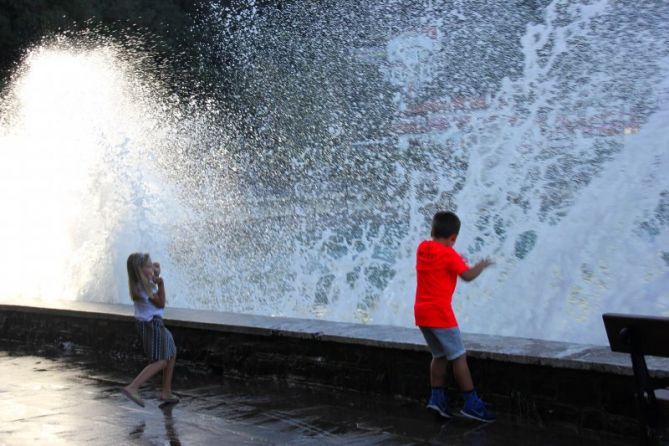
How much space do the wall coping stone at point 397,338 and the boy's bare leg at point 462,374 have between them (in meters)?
0.22

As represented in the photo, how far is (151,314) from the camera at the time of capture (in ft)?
18.1

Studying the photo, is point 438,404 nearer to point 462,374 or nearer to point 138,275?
point 462,374

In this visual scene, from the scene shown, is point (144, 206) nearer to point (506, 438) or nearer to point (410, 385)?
point (410, 385)

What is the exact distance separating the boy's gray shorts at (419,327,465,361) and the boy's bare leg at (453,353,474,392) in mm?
34

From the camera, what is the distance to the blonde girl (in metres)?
5.47

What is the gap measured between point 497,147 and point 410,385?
310 cm

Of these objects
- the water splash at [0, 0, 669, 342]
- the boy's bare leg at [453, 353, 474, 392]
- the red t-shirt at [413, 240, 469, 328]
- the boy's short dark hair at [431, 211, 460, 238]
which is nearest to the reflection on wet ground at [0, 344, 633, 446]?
the boy's bare leg at [453, 353, 474, 392]

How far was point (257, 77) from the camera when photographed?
17672 millimetres

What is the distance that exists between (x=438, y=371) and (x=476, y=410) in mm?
305

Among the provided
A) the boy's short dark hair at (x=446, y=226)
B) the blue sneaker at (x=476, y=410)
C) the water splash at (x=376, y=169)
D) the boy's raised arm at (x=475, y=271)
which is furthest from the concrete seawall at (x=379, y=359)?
the water splash at (x=376, y=169)

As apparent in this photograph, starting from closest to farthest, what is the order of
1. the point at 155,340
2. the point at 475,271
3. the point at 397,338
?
the point at 475,271
the point at 397,338
the point at 155,340

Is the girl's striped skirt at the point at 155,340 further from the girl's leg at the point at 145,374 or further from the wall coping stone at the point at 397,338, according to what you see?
the wall coping stone at the point at 397,338

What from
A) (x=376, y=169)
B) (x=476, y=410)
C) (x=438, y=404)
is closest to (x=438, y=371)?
(x=438, y=404)

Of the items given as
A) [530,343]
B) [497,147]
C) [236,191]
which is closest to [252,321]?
[530,343]
